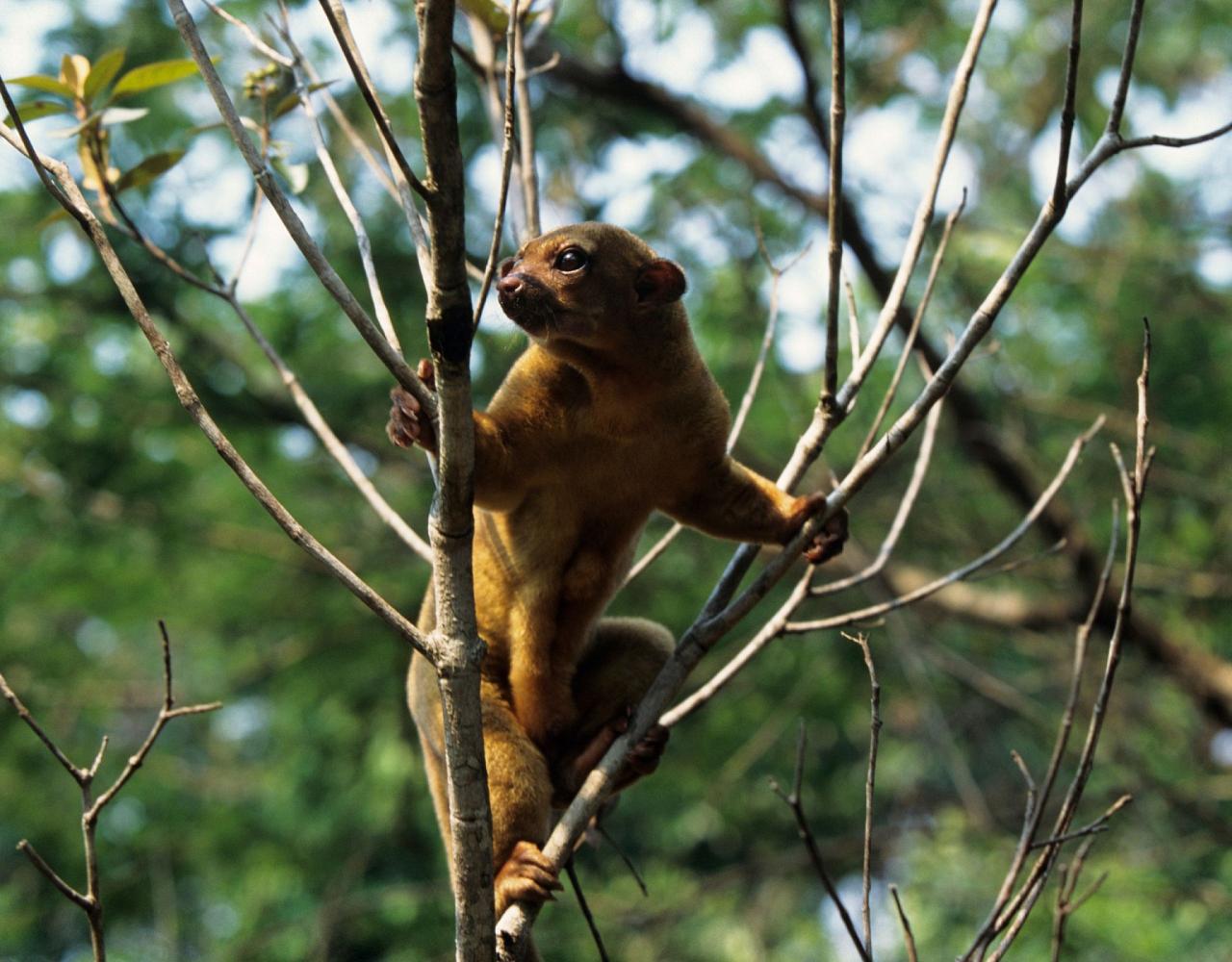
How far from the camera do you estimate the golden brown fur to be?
3.81 metres

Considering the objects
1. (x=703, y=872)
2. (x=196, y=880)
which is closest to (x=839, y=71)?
(x=196, y=880)

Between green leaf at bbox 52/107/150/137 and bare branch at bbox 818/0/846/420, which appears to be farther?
green leaf at bbox 52/107/150/137

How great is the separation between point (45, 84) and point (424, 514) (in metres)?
4.92

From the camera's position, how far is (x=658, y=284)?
405cm

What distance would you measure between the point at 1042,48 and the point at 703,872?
8.08 m

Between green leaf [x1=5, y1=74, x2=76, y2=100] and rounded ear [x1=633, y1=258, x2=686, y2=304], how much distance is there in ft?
6.03

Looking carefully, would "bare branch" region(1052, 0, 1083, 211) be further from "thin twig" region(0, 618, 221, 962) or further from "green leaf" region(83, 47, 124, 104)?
"green leaf" region(83, 47, 124, 104)

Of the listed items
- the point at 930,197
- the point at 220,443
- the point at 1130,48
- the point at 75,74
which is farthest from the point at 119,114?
the point at 1130,48

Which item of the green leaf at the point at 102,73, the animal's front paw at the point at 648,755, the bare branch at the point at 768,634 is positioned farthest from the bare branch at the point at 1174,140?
the green leaf at the point at 102,73

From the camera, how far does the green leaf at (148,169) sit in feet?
13.5

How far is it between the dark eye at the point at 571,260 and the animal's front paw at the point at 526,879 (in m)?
1.67

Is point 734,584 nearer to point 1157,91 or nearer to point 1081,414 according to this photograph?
point 1081,414

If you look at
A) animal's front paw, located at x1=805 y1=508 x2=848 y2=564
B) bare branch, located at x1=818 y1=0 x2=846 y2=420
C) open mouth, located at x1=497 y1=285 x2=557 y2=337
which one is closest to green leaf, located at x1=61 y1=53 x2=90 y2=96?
open mouth, located at x1=497 y1=285 x2=557 y2=337

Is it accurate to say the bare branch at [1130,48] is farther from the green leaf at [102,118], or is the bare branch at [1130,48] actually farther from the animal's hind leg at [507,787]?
the green leaf at [102,118]
